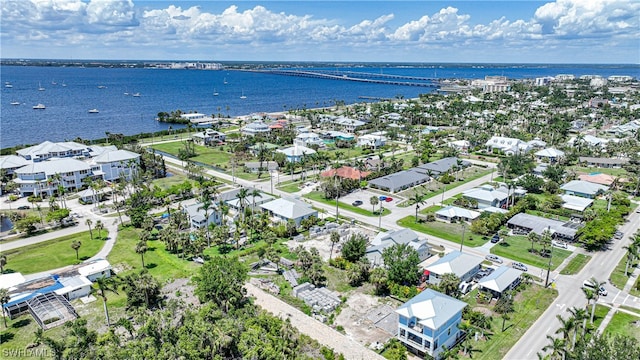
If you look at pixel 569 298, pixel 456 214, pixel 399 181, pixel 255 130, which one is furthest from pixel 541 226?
pixel 255 130

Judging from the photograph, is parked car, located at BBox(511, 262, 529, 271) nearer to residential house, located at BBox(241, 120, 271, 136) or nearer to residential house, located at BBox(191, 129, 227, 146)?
residential house, located at BBox(191, 129, 227, 146)

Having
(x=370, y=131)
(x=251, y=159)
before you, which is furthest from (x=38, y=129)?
(x=370, y=131)

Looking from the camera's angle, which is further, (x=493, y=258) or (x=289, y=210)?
(x=289, y=210)

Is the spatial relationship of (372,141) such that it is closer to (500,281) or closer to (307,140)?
(307,140)

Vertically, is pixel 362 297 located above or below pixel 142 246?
below

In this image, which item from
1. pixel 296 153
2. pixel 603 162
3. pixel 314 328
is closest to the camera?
pixel 314 328

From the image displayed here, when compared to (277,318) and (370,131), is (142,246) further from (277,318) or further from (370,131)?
(370,131)
